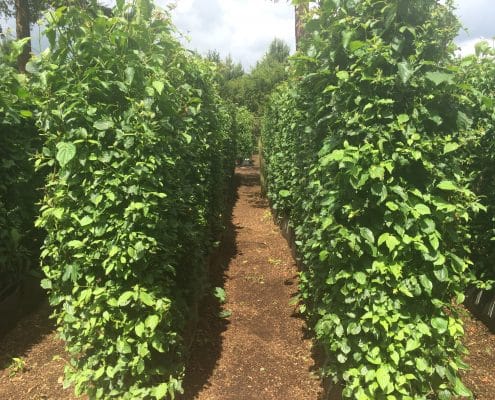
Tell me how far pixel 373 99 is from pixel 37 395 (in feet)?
10.9

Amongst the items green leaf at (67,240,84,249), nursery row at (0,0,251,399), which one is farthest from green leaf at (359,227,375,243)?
green leaf at (67,240,84,249)

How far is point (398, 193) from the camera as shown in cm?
218

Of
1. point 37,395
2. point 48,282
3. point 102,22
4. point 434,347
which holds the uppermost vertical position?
point 102,22

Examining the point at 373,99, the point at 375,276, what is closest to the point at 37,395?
the point at 375,276

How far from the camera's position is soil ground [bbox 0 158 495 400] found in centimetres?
317

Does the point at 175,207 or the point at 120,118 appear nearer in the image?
the point at 120,118

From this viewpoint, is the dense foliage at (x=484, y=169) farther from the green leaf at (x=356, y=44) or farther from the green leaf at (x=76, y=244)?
the green leaf at (x=76, y=244)

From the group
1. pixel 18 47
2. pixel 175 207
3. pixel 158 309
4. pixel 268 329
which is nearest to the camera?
pixel 158 309

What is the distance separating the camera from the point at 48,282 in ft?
8.63

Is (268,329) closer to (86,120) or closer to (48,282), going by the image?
(48,282)

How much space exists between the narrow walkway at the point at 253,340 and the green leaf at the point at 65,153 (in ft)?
6.82

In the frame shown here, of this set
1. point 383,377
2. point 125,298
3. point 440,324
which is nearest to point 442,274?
point 440,324

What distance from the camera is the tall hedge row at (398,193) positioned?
2.19 m

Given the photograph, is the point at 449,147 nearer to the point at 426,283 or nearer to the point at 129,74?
the point at 426,283
